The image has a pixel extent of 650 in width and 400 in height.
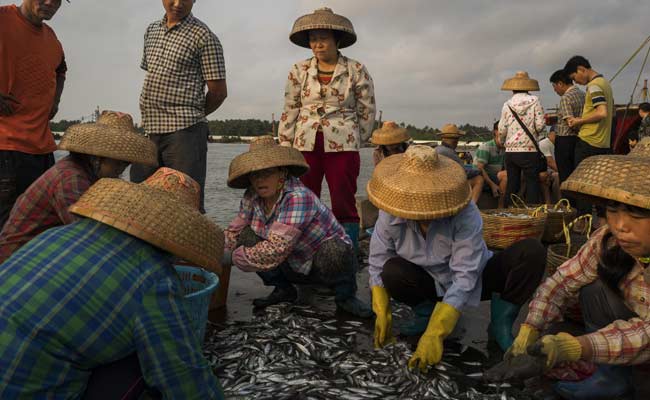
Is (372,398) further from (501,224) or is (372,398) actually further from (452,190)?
(501,224)

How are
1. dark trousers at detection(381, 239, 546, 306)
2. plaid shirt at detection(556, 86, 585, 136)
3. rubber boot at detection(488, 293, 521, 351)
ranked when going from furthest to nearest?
plaid shirt at detection(556, 86, 585, 136)
rubber boot at detection(488, 293, 521, 351)
dark trousers at detection(381, 239, 546, 306)

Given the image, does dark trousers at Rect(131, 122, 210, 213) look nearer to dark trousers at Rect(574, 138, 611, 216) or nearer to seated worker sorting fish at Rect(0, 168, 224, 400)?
seated worker sorting fish at Rect(0, 168, 224, 400)

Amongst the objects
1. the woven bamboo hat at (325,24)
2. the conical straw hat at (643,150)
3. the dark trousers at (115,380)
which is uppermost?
the woven bamboo hat at (325,24)

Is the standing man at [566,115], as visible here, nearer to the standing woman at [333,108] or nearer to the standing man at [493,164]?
the standing man at [493,164]

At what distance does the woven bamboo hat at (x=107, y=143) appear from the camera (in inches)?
124

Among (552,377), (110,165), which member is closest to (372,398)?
(552,377)

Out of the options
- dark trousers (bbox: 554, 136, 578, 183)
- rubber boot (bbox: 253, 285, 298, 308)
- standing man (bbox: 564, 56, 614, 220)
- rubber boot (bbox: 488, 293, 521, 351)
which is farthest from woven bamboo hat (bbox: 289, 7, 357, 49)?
dark trousers (bbox: 554, 136, 578, 183)

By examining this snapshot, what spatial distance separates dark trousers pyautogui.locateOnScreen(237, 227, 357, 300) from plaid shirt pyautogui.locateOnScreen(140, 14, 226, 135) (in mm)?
1615

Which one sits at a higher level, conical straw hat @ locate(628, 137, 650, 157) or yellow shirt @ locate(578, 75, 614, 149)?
yellow shirt @ locate(578, 75, 614, 149)

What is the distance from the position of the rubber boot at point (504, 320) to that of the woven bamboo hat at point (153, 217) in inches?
96.2

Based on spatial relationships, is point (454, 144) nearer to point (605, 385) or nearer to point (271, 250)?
point (271, 250)

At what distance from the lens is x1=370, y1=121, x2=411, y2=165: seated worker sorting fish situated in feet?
24.1

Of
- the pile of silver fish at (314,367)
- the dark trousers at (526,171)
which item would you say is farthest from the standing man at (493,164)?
the pile of silver fish at (314,367)

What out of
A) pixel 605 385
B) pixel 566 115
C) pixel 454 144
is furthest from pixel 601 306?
pixel 454 144
